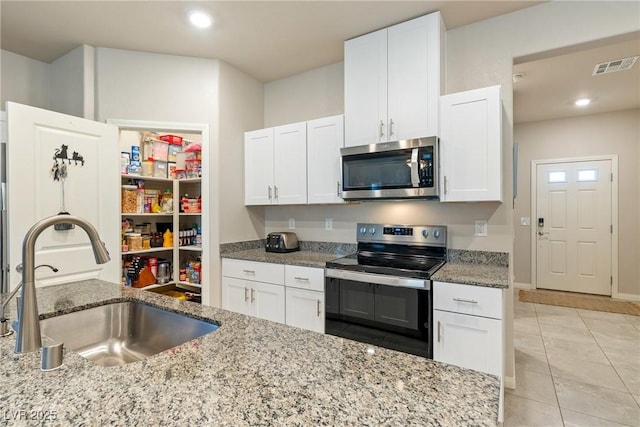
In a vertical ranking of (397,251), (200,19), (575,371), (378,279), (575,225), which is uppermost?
(200,19)

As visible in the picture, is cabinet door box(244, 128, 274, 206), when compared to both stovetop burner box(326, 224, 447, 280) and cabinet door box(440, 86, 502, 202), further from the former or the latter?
cabinet door box(440, 86, 502, 202)

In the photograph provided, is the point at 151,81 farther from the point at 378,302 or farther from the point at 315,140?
the point at 378,302

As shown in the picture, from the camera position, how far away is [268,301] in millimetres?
2621

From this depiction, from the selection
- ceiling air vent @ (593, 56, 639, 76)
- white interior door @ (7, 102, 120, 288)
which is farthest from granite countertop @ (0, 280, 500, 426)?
ceiling air vent @ (593, 56, 639, 76)

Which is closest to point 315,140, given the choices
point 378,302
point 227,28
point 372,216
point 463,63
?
point 372,216

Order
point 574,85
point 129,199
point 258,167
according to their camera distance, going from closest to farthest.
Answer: point 258,167
point 129,199
point 574,85

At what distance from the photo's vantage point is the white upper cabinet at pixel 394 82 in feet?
7.27

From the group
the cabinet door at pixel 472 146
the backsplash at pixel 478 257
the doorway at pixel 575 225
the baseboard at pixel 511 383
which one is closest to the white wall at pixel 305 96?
the cabinet door at pixel 472 146

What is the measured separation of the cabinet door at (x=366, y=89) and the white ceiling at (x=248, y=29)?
0.12 m

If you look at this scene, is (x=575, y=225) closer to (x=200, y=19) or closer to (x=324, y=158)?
(x=324, y=158)

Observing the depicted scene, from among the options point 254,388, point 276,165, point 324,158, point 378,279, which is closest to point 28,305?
point 254,388

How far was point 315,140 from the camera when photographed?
2.72 meters

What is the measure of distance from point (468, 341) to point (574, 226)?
4.13m

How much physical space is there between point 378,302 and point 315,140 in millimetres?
1433
